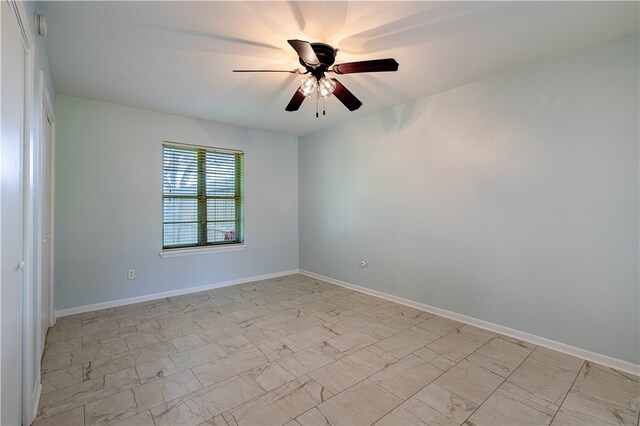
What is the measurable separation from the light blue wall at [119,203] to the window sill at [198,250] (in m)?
0.08

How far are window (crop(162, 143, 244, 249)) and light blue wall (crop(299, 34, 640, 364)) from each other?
2.11 meters

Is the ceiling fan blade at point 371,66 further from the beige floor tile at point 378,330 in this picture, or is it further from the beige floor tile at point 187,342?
the beige floor tile at point 187,342

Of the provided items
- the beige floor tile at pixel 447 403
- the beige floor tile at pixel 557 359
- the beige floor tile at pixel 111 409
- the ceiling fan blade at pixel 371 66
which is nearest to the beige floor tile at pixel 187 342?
the beige floor tile at pixel 111 409

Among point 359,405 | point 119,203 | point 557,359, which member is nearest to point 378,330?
point 359,405

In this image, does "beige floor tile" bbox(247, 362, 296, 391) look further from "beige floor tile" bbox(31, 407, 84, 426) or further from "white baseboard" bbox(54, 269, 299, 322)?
"white baseboard" bbox(54, 269, 299, 322)

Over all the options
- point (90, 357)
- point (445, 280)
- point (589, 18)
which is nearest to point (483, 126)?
point (589, 18)

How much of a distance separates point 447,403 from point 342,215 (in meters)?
3.00

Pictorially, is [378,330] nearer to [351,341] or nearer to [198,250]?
[351,341]

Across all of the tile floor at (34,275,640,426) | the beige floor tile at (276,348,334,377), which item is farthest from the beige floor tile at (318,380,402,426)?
the beige floor tile at (276,348,334,377)

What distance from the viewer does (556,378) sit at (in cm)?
218

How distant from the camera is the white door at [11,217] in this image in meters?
1.20

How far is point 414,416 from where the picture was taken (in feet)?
5.88

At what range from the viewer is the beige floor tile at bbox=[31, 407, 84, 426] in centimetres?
171

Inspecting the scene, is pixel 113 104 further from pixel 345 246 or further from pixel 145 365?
pixel 345 246
